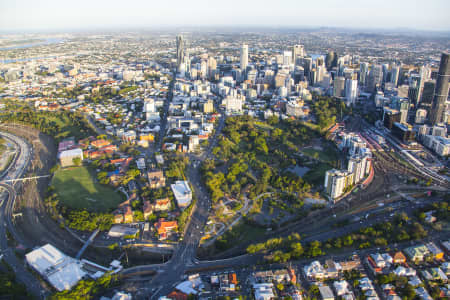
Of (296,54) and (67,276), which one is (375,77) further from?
(67,276)

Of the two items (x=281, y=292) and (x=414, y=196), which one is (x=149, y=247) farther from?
(x=414, y=196)

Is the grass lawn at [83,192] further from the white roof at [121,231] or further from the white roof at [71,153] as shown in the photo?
the white roof at [121,231]

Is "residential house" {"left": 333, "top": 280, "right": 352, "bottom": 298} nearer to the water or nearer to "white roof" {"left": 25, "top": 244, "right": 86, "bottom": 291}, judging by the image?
"white roof" {"left": 25, "top": 244, "right": 86, "bottom": 291}

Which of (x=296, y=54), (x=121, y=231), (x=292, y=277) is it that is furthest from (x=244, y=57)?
(x=292, y=277)

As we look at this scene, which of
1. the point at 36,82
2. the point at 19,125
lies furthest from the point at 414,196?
the point at 36,82

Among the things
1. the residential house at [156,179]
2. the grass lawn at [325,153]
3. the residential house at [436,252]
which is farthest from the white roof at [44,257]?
the grass lawn at [325,153]

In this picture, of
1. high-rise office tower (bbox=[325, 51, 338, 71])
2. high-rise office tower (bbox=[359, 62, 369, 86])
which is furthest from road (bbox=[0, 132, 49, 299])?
high-rise office tower (bbox=[325, 51, 338, 71])
